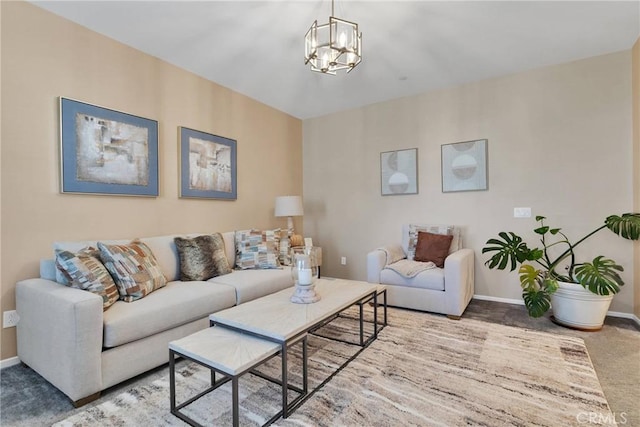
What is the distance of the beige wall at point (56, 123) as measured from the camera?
2.08 m

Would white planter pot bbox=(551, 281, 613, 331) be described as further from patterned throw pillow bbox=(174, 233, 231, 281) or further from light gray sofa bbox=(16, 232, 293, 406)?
patterned throw pillow bbox=(174, 233, 231, 281)

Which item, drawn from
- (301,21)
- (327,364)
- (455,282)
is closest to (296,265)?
(327,364)

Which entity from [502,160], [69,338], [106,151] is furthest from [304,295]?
[502,160]

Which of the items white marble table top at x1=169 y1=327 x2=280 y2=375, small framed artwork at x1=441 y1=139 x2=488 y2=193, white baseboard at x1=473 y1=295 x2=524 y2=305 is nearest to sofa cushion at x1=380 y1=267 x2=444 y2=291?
white baseboard at x1=473 y1=295 x2=524 y2=305

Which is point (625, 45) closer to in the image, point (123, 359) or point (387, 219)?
point (387, 219)

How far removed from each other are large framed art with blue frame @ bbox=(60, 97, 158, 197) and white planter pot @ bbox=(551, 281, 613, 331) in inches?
152

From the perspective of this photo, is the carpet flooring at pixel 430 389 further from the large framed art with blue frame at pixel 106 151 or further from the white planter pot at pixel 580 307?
the large framed art with blue frame at pixel 106 151

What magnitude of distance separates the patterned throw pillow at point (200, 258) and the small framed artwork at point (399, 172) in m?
2.35

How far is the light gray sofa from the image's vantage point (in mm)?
1600

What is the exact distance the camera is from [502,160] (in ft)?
11.2

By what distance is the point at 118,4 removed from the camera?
2.19 m

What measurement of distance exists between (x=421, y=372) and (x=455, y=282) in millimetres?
1157

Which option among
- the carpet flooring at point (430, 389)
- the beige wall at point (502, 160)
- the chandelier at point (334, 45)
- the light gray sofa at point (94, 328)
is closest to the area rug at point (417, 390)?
the carpet flooring at point (430, 389)

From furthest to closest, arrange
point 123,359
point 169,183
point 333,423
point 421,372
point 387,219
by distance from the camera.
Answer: point 387,219, point 169,183, point 421,372, point 123,359, point 333,423
